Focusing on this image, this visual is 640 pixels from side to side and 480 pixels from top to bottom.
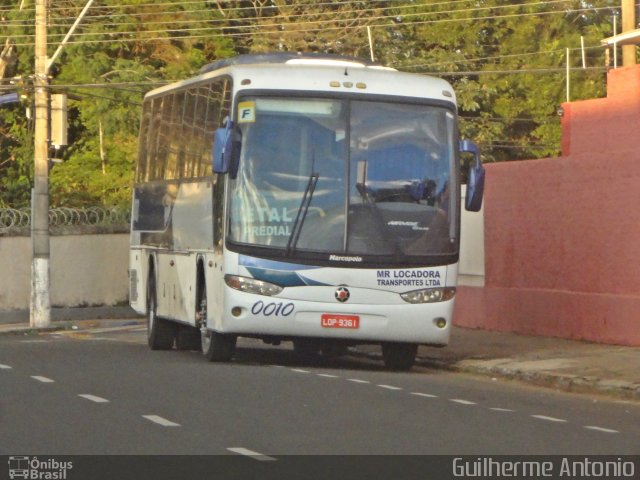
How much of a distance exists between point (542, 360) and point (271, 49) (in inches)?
1071

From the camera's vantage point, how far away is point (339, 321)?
18.2 metres

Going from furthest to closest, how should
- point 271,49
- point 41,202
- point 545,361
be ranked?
point 271,49
point 41,202
point 545,361

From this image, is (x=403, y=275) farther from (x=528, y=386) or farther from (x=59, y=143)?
(x=59, y=143)

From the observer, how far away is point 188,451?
425 inches

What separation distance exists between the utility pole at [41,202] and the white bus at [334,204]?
1195 centimetres

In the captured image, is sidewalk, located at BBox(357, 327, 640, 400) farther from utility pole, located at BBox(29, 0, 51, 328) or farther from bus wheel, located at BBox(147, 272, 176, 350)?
utility pole, located at BBox(29, 0, 51, 328)

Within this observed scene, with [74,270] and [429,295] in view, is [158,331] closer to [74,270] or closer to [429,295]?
[429,295]

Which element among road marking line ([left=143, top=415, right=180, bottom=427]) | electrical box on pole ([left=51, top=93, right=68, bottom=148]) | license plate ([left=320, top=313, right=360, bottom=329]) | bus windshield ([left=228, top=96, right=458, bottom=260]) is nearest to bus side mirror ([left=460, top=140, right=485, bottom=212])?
bus windshield ([left=228, top=96, right=458, bottom=260])

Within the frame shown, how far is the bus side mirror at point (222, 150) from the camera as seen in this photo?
58.4 ft

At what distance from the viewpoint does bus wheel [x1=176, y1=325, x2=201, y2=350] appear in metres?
23.3

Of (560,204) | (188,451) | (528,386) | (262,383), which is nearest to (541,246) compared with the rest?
(560,204)
